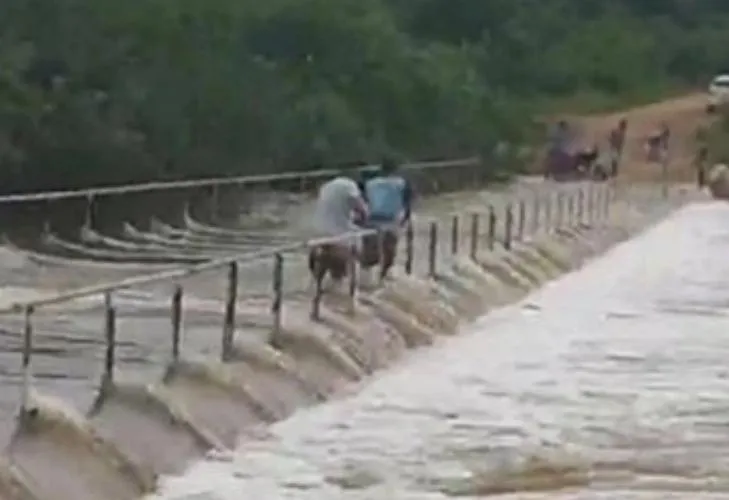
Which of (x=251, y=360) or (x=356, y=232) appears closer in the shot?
(x=251, y=360)

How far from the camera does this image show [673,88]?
249 ft

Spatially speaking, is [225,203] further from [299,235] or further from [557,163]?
[557,163]

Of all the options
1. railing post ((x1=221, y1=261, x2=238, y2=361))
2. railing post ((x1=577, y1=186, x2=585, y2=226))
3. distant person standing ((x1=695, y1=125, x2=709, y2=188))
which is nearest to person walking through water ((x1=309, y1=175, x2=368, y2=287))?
railing post ((x1=221, y1=261, x2=238, y2=361))

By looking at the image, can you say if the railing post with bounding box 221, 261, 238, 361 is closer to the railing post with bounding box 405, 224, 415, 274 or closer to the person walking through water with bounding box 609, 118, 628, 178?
the railing post with bounding box 405, 224, 415, 274

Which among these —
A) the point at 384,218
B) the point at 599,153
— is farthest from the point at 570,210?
the point at 599,153

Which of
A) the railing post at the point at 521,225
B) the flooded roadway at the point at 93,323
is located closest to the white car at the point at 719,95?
the railing post at the point at 521,225

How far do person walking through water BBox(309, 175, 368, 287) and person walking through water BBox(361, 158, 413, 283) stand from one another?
0.27 m

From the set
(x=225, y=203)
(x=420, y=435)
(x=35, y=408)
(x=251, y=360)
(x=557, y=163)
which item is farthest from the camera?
(x=557, y=163)

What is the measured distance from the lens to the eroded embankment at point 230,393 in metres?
12.5

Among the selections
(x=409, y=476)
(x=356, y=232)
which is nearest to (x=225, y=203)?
(x=356, y=232)

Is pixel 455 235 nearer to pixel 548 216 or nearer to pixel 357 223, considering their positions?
pixel 357 223

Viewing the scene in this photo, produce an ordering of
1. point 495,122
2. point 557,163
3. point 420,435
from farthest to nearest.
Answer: point 495,122
point 557,163
point 420,435

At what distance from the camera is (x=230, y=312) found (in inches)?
630

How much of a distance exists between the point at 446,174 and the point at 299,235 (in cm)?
1066
